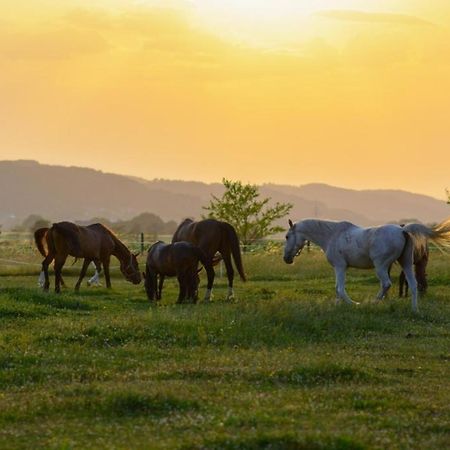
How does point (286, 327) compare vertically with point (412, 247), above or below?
below

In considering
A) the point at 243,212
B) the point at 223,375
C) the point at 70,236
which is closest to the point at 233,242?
the point at 70,236

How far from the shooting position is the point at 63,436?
32.8 ft

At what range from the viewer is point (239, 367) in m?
13.7

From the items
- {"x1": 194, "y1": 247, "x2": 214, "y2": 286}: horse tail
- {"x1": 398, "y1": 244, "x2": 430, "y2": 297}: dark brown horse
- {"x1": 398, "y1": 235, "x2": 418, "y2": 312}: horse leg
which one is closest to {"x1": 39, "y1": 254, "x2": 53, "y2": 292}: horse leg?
{"x1": 194, "y1": 247, "x2": 214, "y2": 286}: horse tail

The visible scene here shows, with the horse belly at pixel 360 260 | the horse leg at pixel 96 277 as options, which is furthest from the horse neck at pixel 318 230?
the horse leg at pixel 96 277

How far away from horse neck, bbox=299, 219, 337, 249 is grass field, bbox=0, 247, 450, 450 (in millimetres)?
2151

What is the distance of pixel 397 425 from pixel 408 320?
964cm

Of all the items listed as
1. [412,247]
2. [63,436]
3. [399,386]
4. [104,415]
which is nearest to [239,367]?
[399,386]

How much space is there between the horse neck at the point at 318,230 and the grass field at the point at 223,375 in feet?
7.06

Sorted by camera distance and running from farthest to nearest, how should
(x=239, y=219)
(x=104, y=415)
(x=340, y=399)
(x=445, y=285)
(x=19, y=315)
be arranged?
(x=239, y=219) < (x=445, y=285) < (x=19, y=315) < (x=340, y=399) < (x=104, y=415)

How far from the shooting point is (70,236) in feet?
89.9

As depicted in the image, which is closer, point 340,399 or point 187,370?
point 340,399

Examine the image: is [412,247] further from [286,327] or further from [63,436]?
[63,436]

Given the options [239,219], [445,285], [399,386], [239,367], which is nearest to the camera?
[399,386]
